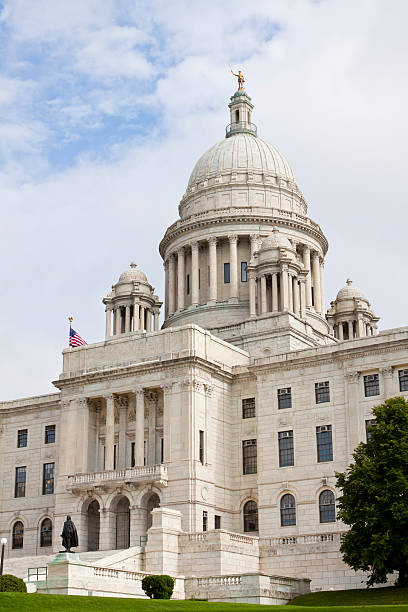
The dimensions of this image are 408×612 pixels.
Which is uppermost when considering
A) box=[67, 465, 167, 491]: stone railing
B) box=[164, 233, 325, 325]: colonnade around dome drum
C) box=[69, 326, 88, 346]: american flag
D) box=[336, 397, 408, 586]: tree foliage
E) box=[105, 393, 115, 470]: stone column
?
box=[164, 233, 325, 325]: colonnade around dome drum

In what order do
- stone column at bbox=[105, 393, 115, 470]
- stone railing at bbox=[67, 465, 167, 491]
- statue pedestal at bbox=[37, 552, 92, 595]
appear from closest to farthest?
statue pedestal at bbox=[37, 552, 92, 595] → stone railing at bbox=[67, 465, 167, 491] → stone column at bbox=[105, 393, 115, 470]

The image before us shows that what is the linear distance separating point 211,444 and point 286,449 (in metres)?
5.32

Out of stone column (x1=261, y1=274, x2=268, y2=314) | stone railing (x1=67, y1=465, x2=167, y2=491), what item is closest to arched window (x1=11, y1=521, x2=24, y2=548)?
stone railing (x1=67, y1=465, x2=167, y2=491)

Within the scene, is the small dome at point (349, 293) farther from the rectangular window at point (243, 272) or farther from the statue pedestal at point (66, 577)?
the statue pedestal at point (66, 577)

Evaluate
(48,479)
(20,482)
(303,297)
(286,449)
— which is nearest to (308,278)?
(303,297)

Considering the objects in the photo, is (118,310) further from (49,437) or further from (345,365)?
(345,365)

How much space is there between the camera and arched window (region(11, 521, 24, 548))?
77188 mm

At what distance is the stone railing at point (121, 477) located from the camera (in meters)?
67.1

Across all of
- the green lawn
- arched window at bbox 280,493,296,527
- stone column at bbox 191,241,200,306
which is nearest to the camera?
the green lawn

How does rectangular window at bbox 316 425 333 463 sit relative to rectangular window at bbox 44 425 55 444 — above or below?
below

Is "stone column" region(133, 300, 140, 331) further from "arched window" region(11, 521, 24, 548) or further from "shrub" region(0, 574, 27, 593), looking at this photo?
"shrub" region(0, 574, 27, 593)

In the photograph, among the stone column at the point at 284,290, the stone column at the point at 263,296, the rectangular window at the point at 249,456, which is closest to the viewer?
the rectangular window at the point at 249,456

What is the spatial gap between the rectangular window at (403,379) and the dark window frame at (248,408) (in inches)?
460

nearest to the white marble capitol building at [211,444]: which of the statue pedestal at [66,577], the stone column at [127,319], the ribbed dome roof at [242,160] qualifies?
the statue pedestal at [66,577]
